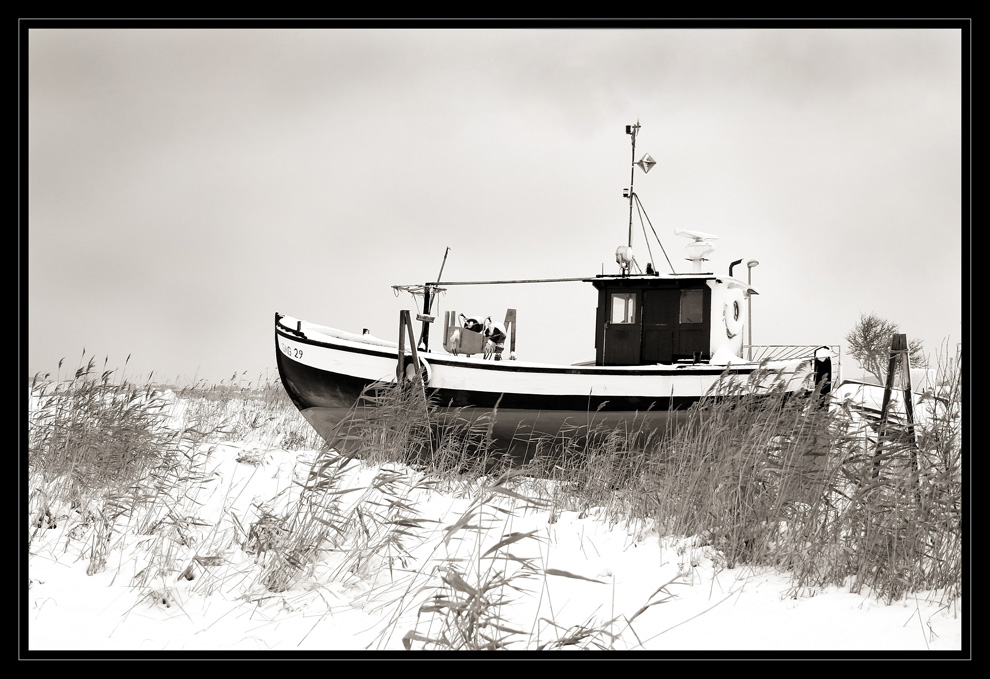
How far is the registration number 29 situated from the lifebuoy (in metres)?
5.92

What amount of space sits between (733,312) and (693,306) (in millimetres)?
1029

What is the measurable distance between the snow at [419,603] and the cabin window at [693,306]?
19.2 ft

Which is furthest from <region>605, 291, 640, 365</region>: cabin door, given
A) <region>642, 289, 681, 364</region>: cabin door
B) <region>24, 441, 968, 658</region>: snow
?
<region>24, 441, 968, 658</region>: snow

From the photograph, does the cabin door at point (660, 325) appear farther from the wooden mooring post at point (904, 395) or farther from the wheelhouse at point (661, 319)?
the wooden mooring post at point (904, 395)

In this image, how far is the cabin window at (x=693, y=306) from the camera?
9.83m

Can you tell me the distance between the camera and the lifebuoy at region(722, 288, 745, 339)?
33.7 feet

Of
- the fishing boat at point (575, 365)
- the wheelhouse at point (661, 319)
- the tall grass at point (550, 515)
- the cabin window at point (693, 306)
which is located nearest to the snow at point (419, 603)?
the tall grass at point (550, 515)

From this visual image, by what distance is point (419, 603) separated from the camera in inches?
138

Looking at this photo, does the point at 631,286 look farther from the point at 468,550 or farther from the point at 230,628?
the point at 230,628

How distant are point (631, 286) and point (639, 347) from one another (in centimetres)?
86

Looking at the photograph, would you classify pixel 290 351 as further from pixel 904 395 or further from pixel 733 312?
pixel 904 395

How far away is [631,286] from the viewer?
32.8ft

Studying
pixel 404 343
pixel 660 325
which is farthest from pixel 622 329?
pixel 404 343
